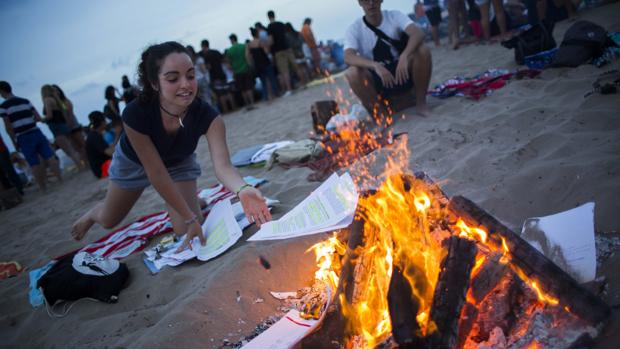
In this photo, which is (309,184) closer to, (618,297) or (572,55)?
(618,297)

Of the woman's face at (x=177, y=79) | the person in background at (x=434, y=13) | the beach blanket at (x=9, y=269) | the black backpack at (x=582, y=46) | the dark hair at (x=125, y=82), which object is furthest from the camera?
the person in background at (x=434, y=13)

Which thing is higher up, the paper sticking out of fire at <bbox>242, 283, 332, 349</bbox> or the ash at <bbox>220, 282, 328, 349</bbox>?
the paper sticking out of fire at <bbox>242, 283, 332, 349</bbox>

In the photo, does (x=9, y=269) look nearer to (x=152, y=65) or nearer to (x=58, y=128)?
(x=152, y=65)

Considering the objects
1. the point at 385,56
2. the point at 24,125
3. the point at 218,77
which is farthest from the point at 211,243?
the point at 218,77

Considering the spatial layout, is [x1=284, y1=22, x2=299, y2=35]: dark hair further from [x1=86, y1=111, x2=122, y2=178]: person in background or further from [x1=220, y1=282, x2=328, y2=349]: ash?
[x1=220, y1=282, x2=328, y2=349]: ash

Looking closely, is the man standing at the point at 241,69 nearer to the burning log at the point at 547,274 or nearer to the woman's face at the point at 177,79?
the woman's face at the point at 177,79

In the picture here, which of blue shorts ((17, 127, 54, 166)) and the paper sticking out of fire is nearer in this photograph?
the paper sticking out of fire

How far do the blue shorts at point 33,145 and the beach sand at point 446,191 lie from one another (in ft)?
12.3

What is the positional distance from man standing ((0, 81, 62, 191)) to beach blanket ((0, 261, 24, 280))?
179 inches

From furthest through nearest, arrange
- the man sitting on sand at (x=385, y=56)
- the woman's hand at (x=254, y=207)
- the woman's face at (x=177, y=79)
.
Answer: the man sitting on sand at (x=385, y=56), the woman's face at (x=177, y=79), the woman's hand at (x=254, y=207)

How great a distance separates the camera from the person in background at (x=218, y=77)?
1145 cm

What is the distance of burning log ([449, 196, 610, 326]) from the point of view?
1296 mm

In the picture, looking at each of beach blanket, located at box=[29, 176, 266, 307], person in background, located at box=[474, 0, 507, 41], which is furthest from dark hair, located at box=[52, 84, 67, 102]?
person in background, located at box=[474, 0, 507, 41]

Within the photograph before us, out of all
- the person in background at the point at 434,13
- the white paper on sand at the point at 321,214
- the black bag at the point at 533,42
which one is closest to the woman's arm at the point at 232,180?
the white paper on sand at the point at 321,214
